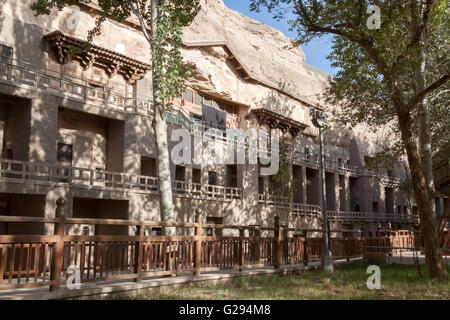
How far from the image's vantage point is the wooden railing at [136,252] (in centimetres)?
791

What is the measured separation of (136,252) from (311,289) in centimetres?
446

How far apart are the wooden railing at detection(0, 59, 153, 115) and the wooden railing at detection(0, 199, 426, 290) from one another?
785 cm

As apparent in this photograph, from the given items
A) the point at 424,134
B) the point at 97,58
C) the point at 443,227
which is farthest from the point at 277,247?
the point at 443,227

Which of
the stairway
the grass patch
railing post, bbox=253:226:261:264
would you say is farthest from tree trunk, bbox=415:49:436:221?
railing post, bbox=253:226:261:264

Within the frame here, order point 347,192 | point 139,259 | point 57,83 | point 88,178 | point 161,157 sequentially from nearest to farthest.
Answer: point 139,259 → point 161,157 → point 88,178 → point 57,83 → point 347,192

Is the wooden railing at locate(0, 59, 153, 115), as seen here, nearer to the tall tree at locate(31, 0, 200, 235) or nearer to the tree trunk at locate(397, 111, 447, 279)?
the tall tree at locate(31, 0, 200, 235)

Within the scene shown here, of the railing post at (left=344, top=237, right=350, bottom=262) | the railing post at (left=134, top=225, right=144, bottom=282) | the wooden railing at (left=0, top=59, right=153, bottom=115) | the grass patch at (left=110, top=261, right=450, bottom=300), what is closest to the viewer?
the grass patch at (left=110, top=261, right=450, bottom=300)

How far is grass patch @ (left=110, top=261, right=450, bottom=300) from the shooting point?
370 inches

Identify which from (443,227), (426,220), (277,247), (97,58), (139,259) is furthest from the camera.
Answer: (443,227)

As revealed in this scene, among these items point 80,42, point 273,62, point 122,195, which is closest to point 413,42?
point 122,195

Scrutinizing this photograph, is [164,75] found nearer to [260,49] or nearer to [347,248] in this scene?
[347,248]

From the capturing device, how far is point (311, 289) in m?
10.5

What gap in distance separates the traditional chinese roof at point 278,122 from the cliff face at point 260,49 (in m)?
2.99
